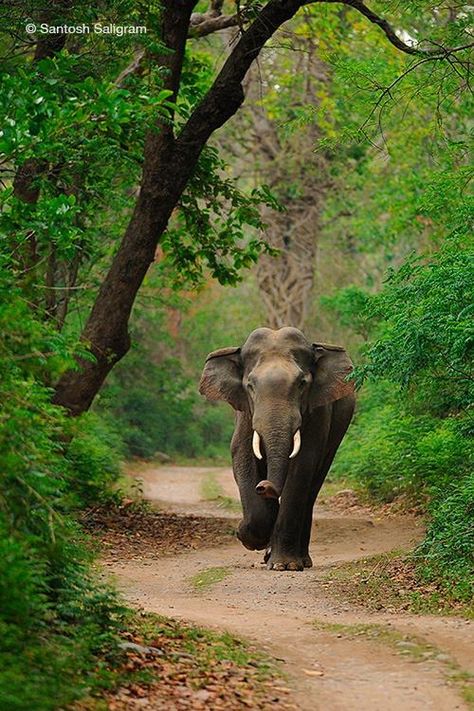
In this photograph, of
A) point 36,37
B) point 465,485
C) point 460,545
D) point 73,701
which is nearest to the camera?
point 73,701

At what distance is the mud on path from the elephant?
0.43 meters

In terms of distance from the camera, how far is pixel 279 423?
12367 millimetres

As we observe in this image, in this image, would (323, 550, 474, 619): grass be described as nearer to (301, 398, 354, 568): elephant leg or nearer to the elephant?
the elephant

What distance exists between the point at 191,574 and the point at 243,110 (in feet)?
62.1

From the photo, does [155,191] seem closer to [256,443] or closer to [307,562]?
[256,443]

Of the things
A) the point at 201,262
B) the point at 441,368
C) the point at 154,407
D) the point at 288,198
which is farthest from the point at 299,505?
the point at 154,407

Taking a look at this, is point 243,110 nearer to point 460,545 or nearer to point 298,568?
point 298,568

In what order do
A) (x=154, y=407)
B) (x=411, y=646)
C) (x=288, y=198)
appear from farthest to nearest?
(x=154, y=407)
(x=288, y=198)
(x=411, y=646)

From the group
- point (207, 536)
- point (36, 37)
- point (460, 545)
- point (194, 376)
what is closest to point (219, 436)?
point (194, 376)

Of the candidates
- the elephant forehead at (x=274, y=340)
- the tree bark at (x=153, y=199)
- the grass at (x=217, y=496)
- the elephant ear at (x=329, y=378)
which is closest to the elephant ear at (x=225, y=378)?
the elephant forehead at (x=274, y=340)

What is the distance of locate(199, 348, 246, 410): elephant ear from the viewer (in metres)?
13.7

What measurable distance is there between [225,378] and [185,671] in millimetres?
6828

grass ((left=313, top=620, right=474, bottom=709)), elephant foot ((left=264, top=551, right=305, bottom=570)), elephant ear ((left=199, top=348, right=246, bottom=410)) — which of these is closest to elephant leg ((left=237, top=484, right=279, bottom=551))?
elephant foot ((left=264, top=551, right=305, bottom=570))

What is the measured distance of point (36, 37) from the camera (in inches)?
545
